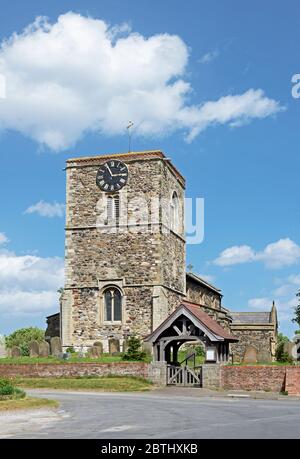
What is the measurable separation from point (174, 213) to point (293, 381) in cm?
2463

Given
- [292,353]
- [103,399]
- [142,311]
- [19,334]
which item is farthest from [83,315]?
[19,334]

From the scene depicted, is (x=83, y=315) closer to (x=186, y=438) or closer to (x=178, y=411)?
(x=178, y=411)

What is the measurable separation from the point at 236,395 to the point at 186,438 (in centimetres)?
1578

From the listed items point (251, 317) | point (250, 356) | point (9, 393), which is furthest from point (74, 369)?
point (251, 317)

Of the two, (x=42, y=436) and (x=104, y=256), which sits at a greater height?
(x=104, y=256)

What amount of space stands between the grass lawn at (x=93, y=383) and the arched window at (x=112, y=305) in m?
12.3

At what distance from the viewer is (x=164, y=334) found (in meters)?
34.4

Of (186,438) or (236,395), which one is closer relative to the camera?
(186,438)

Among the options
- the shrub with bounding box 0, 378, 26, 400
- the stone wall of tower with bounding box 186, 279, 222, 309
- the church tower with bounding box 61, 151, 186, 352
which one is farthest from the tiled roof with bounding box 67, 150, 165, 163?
the shrub with bounding box 0, 378, 26, 400

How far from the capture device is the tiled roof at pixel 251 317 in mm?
68188

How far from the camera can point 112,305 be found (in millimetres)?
47719

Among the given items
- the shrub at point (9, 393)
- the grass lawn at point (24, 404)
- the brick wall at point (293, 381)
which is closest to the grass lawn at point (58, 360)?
the brick wall at point (293, 381)

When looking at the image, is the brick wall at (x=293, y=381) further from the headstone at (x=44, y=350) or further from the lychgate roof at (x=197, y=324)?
the headstone at (x=44, y=350)

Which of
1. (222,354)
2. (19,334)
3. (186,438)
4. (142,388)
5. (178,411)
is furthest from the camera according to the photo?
(19,334)
